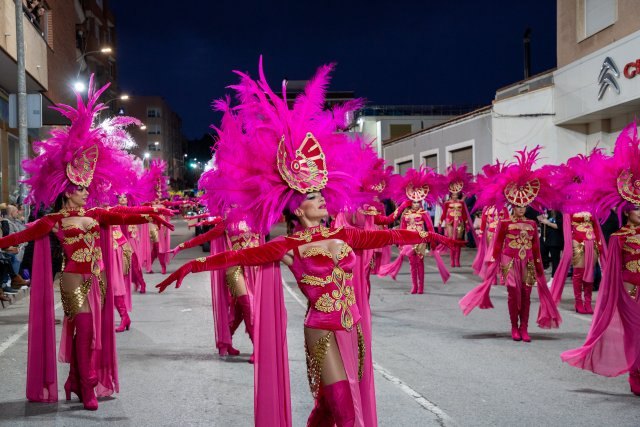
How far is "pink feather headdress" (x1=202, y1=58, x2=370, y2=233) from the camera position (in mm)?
4617

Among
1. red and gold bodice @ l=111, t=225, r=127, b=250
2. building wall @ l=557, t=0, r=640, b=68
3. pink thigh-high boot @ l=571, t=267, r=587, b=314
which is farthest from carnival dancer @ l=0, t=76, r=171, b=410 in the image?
building wall @ l=557, t=0, r=640, b=68

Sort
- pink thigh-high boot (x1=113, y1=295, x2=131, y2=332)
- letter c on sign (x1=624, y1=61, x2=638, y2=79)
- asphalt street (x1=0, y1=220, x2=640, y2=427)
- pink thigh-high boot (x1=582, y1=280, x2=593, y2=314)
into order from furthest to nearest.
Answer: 1. letter c on sign (x1=624, y1=61, x2=638, y2=79)
2. pink thigh-high boot (x1=582, y1=280, x2=593, y2=314)
3. pink thigh-high boot (x1=113, y1=295, x2=131, y2=332)
4. asphalt street (x1=0, y1=220, x2=640, y2=427)

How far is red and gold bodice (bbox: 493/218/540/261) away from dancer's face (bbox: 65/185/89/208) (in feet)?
17.1

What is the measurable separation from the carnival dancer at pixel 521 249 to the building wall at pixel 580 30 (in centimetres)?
A: 1189

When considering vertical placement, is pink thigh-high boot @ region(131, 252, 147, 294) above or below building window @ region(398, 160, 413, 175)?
below

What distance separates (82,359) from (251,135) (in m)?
2.90

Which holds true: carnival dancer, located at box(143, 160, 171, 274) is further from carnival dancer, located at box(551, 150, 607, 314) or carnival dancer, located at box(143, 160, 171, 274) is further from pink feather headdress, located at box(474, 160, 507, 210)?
A: carnival dancer, located at box(551, 150, 607, 314)

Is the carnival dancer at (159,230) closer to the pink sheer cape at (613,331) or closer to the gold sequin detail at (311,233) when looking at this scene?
the pink sheer cape at (613,331)

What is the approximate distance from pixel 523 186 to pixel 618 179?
2.34m

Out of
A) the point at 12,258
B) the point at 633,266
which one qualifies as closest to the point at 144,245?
the point at 12,258

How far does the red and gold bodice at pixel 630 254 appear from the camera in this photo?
6.91 metres

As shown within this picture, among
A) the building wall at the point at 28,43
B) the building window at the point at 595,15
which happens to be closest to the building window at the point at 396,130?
the building window at the point at 595,15

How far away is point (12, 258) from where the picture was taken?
44.9 ft

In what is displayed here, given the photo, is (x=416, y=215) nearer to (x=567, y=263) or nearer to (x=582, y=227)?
(x=582, y=227)
